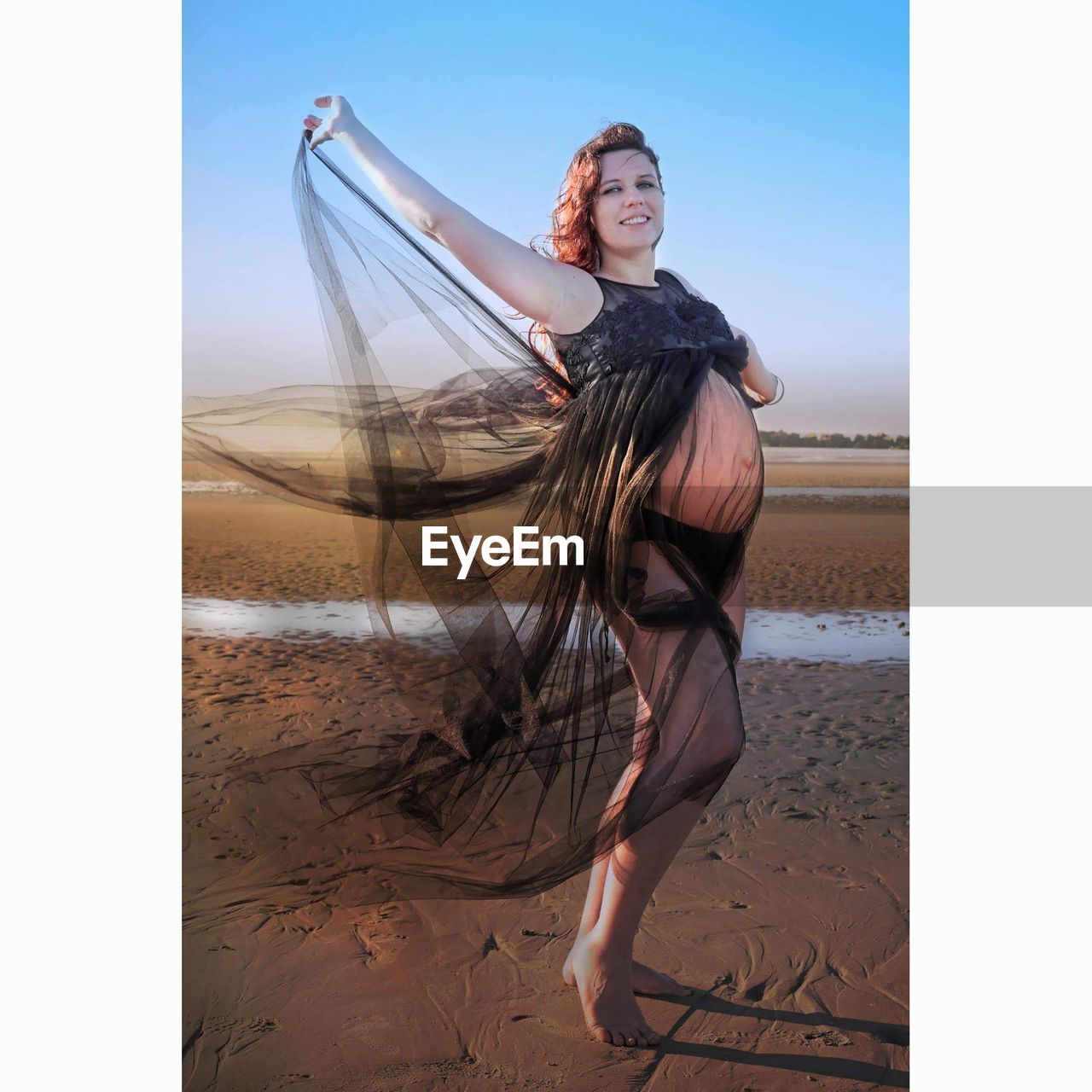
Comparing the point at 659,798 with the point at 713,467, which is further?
the point at 713,467

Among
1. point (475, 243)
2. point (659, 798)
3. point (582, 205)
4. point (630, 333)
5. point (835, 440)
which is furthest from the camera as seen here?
point (835, 440)

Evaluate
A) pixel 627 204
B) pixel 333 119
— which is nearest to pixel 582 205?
pixel 627 204

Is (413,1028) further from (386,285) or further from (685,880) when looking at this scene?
(386,285)

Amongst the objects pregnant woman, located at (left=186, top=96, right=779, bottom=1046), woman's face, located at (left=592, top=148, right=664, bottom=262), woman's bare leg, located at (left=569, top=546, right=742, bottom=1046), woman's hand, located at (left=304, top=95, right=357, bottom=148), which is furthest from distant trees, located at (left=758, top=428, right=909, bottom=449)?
woman's hand, located at (left=304, top=95, right=357, bottom=148)

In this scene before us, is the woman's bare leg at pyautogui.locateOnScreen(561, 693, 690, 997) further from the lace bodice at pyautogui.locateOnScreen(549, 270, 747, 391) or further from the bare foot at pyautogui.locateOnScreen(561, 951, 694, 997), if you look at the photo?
the lace bodice at pyautogui.locateOnScreen(549, 270, 747, 391)

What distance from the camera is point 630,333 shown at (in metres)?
2.34

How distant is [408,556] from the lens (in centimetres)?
241

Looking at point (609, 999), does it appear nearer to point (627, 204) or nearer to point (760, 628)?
point (627, 204)

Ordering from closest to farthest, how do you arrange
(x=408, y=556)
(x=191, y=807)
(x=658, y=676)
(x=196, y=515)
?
(x=658, y=676)
(x=408, y=556)
(x=191, y=807)
(x=196, y=515)

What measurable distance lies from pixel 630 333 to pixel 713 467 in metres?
0.36

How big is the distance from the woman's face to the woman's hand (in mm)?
588

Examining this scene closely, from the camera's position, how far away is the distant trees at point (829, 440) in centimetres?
364

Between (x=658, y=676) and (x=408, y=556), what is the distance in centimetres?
65
